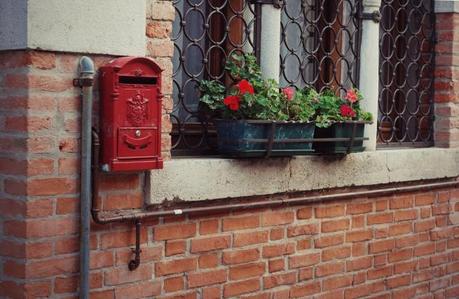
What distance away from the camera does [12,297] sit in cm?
402

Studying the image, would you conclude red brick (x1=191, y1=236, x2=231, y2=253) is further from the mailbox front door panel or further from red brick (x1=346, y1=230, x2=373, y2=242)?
red brick (x1=346, y1=230, x2=373, y2=242)

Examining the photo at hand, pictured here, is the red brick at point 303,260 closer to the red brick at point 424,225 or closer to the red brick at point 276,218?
the red brick at point 276,218

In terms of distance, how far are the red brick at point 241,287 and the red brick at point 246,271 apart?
0.10 ft

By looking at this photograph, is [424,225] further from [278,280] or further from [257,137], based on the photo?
[257,137]

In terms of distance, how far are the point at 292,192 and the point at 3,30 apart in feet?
6.78

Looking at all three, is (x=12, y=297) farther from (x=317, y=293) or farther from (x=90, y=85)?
(x=317, y=293)

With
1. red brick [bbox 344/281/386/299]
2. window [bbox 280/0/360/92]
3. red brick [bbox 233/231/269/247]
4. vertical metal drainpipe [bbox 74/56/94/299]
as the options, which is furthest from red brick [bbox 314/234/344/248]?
vertical metal drainpipe [bbox 74/56/94/299]

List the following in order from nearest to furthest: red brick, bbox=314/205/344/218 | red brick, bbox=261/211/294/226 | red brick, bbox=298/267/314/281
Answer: red brick, bbox=261/211/294/226
red brick, bbox=298/267/314/281
red brick, bbox=314/205/344/218

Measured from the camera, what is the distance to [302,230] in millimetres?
5398

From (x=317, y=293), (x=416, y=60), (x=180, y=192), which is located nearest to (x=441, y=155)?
(x=416, y=60)

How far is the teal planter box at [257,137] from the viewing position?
4.80 metres

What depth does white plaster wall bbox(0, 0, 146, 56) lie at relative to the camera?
3875 millimetres

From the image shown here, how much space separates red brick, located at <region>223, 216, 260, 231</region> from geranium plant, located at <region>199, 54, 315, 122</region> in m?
0.58

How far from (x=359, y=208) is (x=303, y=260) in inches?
24.6
